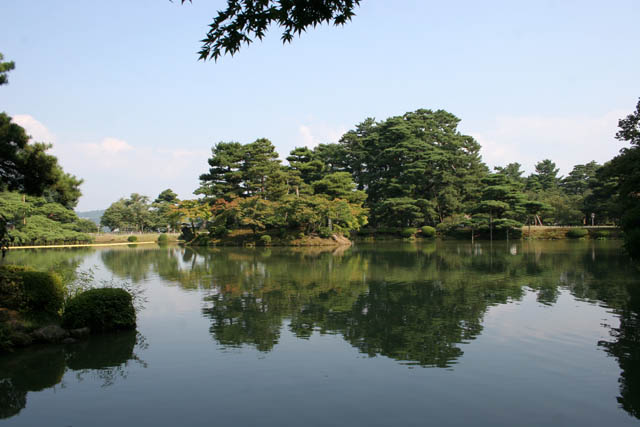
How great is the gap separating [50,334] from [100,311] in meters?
0.89

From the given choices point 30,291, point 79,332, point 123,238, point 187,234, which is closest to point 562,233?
point 187,234

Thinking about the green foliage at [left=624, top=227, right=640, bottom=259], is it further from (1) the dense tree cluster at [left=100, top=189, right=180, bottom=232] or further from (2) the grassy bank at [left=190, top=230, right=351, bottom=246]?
(1) the dense tree cluster at [left=100, top=189, right=180, bottom=232]

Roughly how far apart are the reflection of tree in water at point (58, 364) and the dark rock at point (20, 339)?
0.20m

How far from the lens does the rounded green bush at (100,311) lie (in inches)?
337

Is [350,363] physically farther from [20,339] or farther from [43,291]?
[43,291]

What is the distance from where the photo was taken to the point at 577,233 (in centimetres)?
4181

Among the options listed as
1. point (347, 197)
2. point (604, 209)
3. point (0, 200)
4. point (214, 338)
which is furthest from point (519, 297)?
point (604, 209)

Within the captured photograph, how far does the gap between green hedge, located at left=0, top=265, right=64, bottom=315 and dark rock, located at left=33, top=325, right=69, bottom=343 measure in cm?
47

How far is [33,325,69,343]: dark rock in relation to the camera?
8.13 m

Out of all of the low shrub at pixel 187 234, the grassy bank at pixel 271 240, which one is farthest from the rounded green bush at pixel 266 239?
the low shrub at pixel 187 234

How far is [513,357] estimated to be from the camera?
7.23 m

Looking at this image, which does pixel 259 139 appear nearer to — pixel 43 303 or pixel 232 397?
pixel 43 303

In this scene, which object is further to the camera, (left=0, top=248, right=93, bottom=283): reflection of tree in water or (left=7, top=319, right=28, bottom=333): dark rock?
(left=0, top=248, right=93, bottom=283): reflection of tree in water

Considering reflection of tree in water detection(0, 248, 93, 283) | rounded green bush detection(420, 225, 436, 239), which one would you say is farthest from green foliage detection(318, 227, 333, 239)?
reflection of tree in water detection(0, 248, 93, 283)
